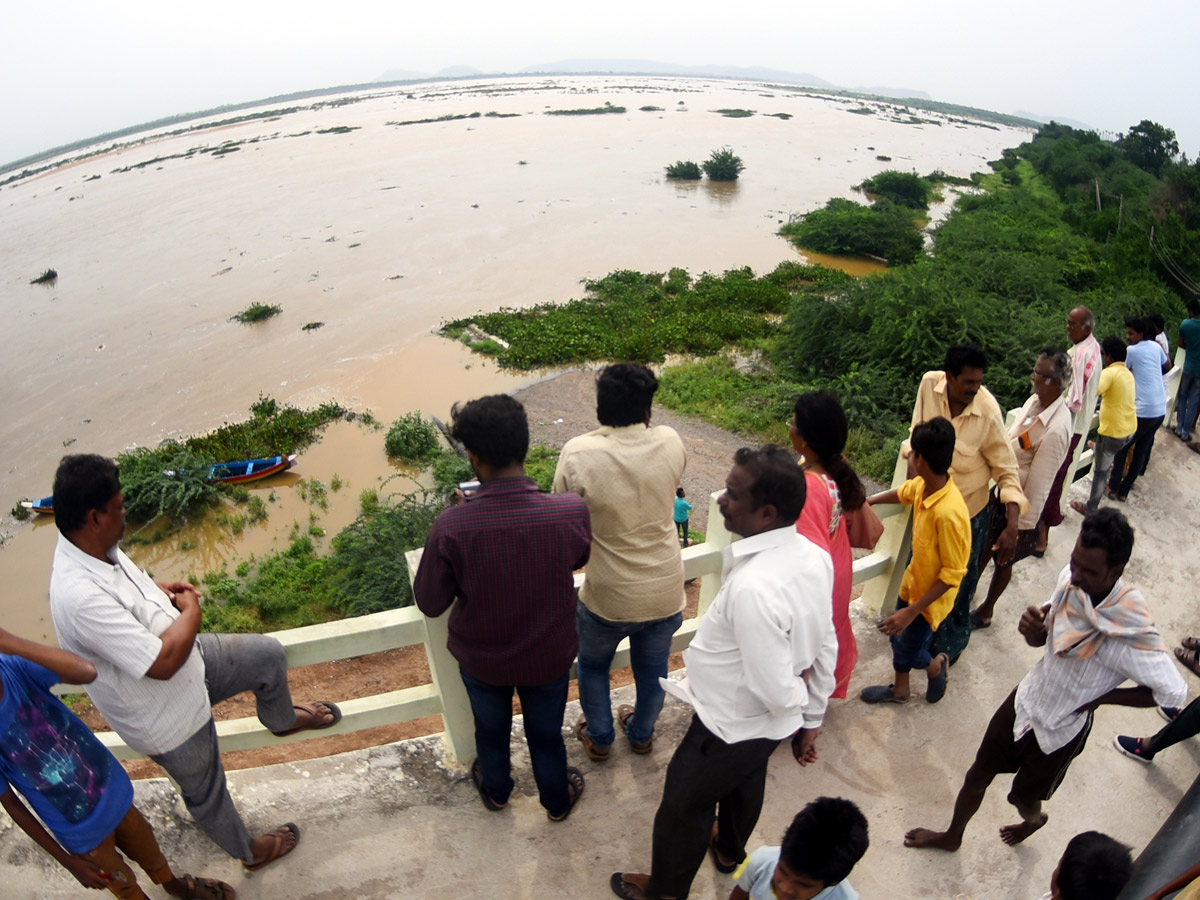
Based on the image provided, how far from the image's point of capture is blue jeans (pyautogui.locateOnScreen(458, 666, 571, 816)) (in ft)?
7.64

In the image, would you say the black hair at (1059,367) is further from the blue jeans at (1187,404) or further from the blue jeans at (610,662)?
the blue jeans at (1187,404)

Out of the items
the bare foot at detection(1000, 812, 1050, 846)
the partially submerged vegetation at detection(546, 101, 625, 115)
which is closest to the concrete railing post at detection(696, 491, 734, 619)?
the bare foot at detection(1000, 812, 1050, 846)

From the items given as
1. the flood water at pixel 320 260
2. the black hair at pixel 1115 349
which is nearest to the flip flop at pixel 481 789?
the black hair at pixel 1115 349

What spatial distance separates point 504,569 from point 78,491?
112 cm

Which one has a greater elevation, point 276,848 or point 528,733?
point 528,733

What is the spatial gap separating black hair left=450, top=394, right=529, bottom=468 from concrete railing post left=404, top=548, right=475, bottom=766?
0.58 metres

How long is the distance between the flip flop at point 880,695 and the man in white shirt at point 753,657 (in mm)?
1177

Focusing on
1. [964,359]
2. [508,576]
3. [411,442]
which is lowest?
[411,442]

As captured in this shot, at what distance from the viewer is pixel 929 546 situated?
2.74 metres

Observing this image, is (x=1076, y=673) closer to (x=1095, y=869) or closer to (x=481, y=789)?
(x=1095, y=869)

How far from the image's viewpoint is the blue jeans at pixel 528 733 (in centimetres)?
233

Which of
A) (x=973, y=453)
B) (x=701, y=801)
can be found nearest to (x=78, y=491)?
(x=701, y=801)

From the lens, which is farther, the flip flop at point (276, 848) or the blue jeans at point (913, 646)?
the blue jeans at point (913, 646)

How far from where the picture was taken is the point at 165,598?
205cm
